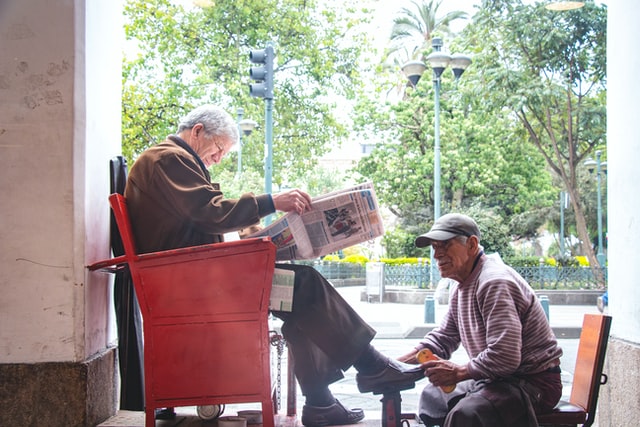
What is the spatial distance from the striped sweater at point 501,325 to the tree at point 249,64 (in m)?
17.6

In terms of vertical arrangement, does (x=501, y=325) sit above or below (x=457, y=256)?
below

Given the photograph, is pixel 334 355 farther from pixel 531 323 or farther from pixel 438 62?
pixel 438 62

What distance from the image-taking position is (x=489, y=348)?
2.56 metres

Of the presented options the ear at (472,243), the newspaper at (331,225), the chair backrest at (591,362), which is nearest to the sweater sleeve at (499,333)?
the ear at (472,243)

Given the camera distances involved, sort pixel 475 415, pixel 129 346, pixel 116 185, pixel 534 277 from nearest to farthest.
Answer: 1. pixel 475 415
2. pixel 129 346
3. pixel 116 185
4. pixel 534 277

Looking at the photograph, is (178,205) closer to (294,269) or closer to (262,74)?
(294,269)

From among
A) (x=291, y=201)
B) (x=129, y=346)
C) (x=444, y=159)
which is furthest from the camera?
(x=444, y=159)

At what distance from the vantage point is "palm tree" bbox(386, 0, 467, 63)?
31.8 meters

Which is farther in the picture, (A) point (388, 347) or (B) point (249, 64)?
(B) point (249, 64)

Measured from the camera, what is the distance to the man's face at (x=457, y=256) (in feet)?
9.30

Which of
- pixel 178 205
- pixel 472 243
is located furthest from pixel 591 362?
pixel 178 205

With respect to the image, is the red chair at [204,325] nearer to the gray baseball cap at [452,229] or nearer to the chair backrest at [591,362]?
the gray baseball cap at [452,229]

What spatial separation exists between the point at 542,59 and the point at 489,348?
1628 cm

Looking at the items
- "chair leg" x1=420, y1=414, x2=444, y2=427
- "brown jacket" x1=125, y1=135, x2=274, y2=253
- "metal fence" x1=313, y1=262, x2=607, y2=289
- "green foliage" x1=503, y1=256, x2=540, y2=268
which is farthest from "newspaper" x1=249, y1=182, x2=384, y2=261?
"green foliage" x1=503, y1=256, x2=540, y2=268
